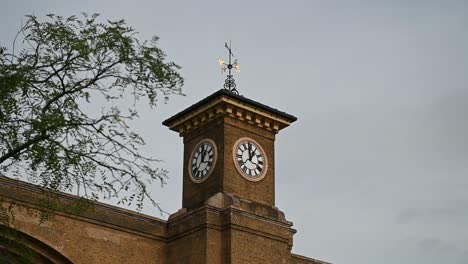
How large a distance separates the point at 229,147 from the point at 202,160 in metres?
1.14

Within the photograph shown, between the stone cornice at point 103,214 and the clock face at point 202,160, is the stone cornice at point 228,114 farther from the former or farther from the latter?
the stone cornice at point 103,214

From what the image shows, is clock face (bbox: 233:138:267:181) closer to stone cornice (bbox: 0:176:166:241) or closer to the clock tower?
the clock tower

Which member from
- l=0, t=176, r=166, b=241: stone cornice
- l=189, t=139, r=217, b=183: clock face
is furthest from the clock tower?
l=0, t=176, r=166, b=241: stone cornice

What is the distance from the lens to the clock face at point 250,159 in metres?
24.2

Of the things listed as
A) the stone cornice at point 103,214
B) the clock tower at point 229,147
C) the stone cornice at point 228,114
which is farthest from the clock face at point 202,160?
the stone cornice at point 103,214

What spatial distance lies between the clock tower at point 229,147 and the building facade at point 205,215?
0.10 ft

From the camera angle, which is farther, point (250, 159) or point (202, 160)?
point (202, 160)

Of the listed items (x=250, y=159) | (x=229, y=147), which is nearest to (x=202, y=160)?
(x=229, y=147)

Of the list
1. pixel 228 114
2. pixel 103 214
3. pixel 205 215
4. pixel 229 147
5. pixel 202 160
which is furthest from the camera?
pixel 202 160

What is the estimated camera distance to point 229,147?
24062 mm

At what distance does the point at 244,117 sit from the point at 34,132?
1425 cm

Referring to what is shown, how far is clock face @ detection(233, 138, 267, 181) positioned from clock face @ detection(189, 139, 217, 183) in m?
0.76

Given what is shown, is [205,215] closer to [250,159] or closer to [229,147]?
[229,147]

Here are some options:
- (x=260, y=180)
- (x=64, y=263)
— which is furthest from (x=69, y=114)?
(x=260, y=180)
